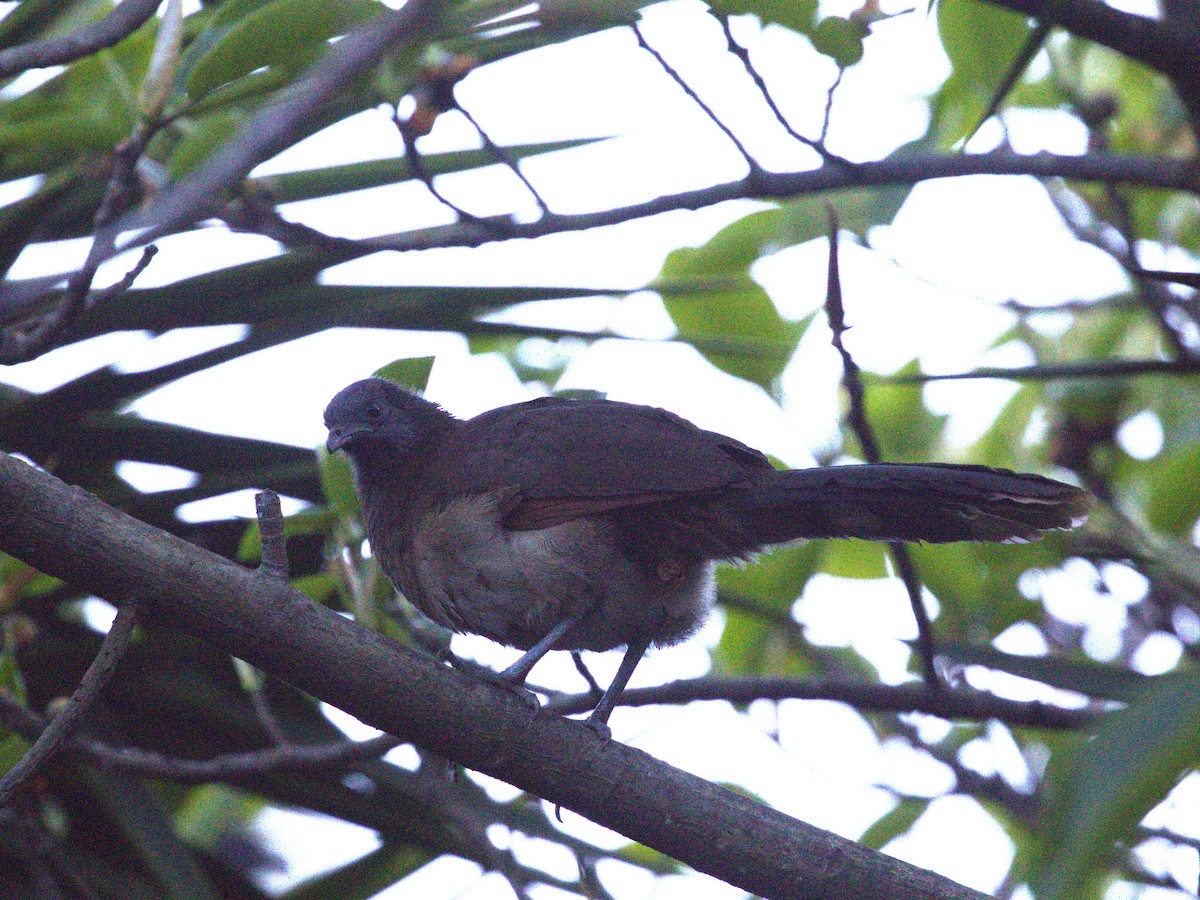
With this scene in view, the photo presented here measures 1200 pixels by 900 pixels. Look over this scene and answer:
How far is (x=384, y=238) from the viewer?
2.45 meters

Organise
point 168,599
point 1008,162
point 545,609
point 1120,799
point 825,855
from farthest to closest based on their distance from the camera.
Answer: point 545,609 < point 1008,162 < point 825,855 < point 168,599 < point 1120,799

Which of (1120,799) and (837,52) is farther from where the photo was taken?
(837,52)

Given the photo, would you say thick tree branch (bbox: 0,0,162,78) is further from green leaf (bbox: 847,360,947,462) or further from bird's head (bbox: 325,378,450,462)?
green leaf (bbox: 847,360,947,462)

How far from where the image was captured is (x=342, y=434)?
10.5ft

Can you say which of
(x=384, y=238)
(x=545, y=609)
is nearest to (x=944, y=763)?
(x=545, y=609)

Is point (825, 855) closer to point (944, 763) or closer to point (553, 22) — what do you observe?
point (944, 763)

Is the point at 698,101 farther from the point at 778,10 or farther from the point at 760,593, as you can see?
the point at 760,593

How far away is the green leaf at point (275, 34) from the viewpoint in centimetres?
232

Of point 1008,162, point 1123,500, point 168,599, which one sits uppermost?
point 1123,500

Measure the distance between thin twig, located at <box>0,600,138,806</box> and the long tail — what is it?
1.35m

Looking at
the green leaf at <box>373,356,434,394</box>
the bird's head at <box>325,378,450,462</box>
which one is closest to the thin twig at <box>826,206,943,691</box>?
the green leaf at <box>373,356,434,394</box>

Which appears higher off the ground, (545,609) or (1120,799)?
(545,609)

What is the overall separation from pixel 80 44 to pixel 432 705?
50.4 inches

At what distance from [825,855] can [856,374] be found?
0.81m
